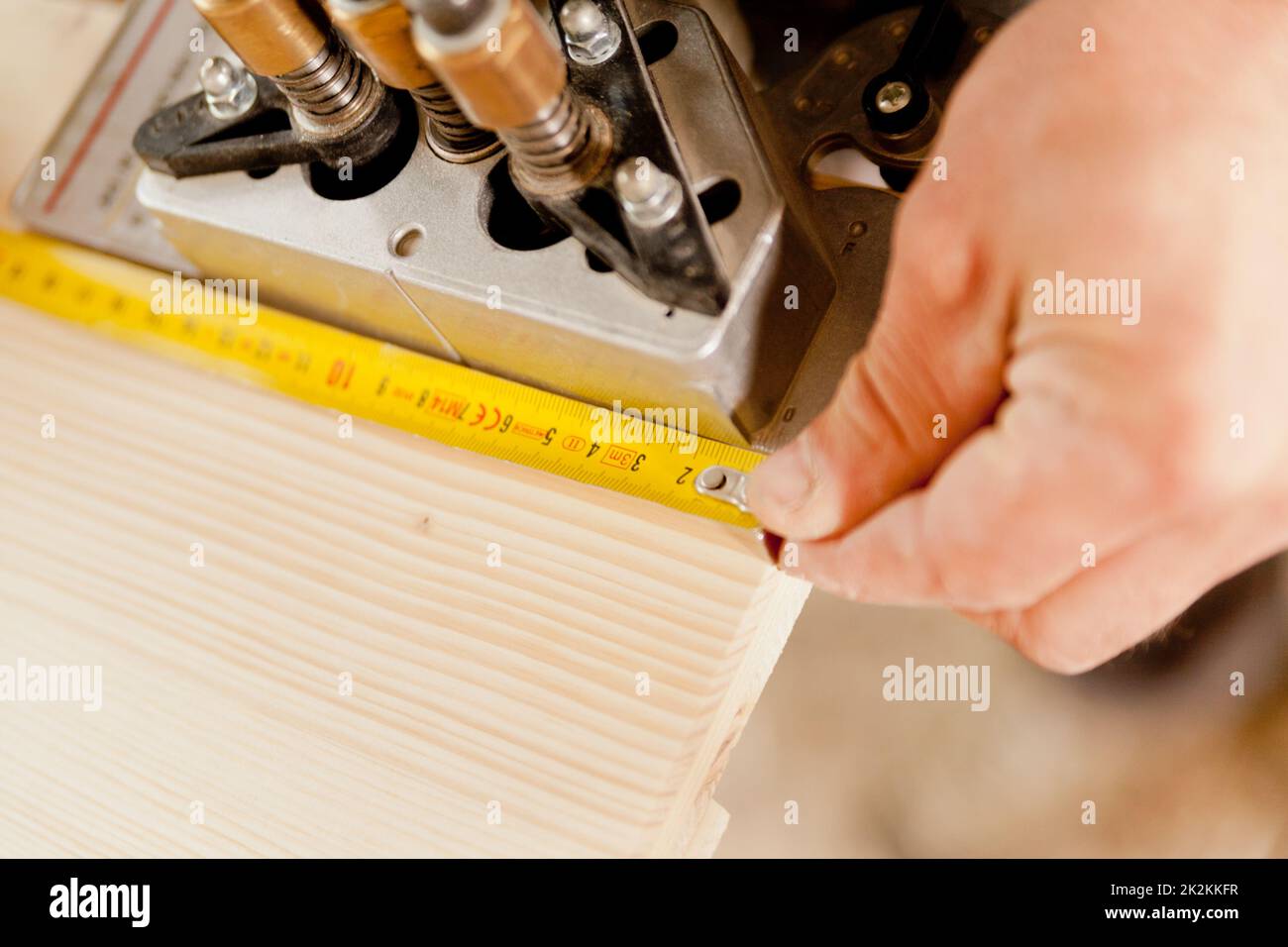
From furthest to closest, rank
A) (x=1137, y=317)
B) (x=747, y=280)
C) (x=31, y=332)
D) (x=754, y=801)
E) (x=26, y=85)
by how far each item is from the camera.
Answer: (x=754, y=801), (x=26, y=85), (x=31, y=332), (x=747, y=280), (x=1137, y=317)

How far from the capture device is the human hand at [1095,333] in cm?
55

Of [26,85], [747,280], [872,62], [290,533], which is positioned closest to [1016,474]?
[747,280]

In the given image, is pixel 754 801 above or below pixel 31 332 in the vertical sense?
below

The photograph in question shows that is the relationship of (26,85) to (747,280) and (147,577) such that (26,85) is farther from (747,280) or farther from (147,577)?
(747,280)

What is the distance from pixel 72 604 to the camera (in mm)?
860

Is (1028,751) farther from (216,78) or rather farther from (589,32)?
(216,78)

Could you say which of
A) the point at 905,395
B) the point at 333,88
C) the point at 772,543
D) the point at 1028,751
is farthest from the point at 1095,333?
the point at 1028,751

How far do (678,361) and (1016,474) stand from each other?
223 millimetres

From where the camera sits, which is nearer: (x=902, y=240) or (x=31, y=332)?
(x=902, y=240)

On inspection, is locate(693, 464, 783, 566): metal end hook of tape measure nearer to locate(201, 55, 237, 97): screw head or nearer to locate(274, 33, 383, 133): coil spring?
locate(274, 33, 383, 133): coil spring

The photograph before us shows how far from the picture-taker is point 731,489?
2.50 feet

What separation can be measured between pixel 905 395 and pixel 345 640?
0.43m

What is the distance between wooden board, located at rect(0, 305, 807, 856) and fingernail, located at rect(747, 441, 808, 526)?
57 mm

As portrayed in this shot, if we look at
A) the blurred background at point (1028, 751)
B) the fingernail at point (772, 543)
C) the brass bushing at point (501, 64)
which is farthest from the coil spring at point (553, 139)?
the blurred background at point (1028, 751)
